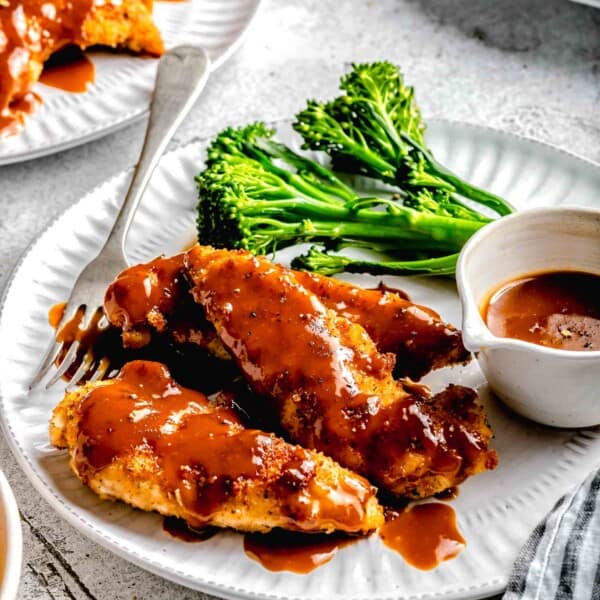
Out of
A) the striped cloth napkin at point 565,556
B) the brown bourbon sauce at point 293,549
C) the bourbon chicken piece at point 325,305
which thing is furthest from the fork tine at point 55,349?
the striped cloth napkin at point 565,556

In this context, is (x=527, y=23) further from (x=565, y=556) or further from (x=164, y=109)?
(x=565, y=556)

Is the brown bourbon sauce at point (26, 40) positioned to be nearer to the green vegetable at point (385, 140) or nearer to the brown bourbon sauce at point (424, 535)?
the green vegetable at point (385, 140)

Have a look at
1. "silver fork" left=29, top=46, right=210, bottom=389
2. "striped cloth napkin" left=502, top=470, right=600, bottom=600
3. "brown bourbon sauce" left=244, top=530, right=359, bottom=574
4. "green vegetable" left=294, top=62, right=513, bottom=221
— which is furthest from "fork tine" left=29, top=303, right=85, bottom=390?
"striped cloth napkin" left=502, top=470, right=600, bottom=600

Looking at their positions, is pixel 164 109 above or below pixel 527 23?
below

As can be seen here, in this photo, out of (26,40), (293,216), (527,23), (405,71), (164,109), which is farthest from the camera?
(527,23)

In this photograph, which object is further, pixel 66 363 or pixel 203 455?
pixel 66 363

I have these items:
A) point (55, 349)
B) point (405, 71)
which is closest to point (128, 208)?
point (55, 349)
